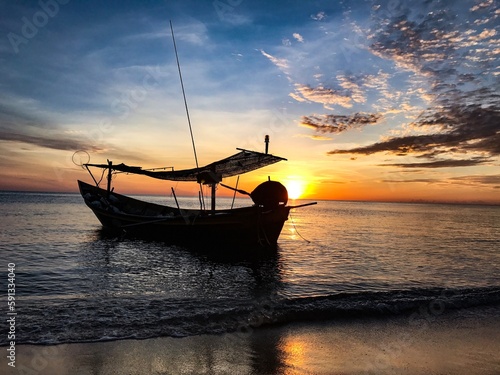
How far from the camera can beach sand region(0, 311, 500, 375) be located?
225 inches

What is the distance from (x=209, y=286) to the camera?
43.8 ft

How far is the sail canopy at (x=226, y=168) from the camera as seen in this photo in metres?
19.0

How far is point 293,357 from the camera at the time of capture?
6.19m

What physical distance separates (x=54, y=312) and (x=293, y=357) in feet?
22.9

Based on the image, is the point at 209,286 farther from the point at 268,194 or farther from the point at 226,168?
the point at 226,168

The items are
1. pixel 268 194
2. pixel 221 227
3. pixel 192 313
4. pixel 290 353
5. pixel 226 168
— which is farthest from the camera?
pixel 226 168

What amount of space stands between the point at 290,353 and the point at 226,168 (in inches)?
628

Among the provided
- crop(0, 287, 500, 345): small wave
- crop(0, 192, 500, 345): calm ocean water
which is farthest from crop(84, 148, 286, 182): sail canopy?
crop(0, 287, 500, 345): small wave

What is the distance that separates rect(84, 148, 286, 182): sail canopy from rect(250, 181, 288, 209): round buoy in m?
1.55

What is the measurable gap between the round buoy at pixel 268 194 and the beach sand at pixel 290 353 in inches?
446

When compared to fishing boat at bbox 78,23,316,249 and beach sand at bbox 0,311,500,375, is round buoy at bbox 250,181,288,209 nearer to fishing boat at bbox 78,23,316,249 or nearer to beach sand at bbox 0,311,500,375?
fishing boat at bbox 78,23,316,249

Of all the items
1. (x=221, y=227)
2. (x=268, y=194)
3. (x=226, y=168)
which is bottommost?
Result: (x=221, y=227)

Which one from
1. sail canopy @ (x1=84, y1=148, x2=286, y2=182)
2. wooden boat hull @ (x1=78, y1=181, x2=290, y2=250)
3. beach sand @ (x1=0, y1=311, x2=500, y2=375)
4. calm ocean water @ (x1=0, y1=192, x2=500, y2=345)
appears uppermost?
sail canopy @ (x1=84, y1=148, x2=286, y2=182)

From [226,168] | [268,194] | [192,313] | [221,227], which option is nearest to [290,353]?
[192,313]
